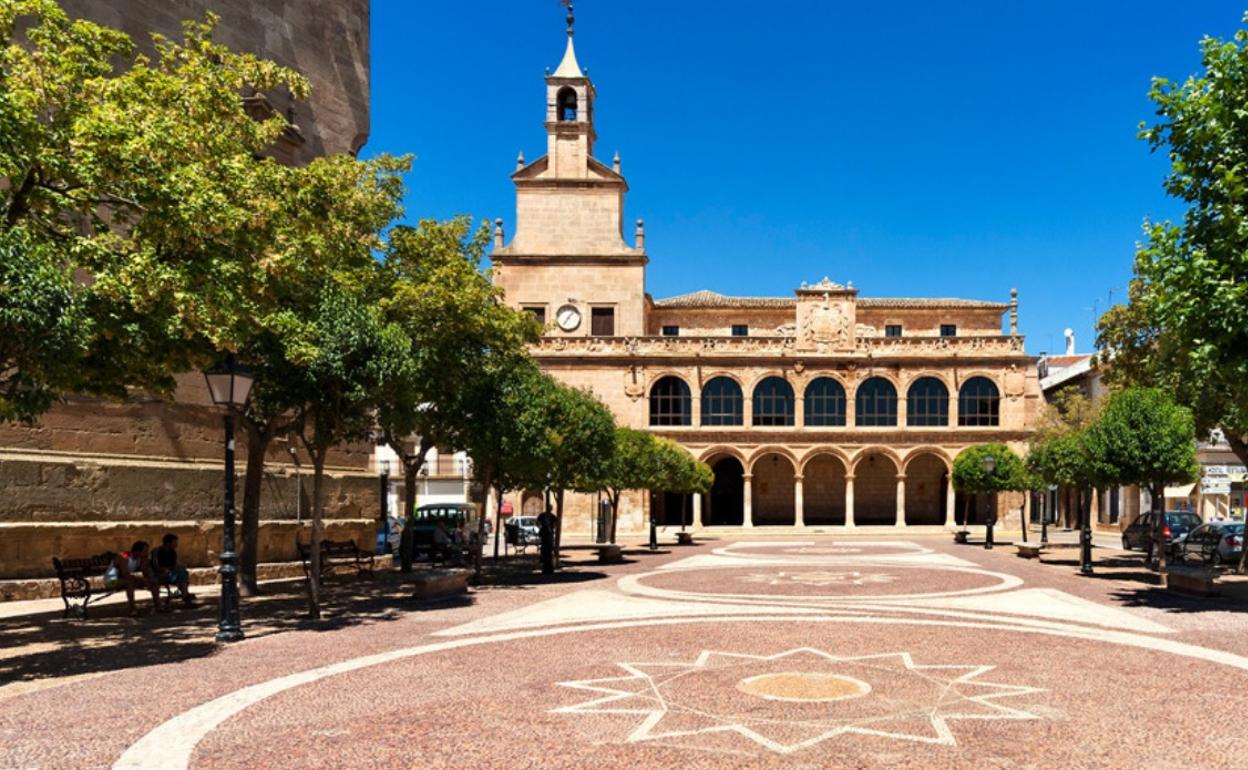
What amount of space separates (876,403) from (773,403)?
517 cm

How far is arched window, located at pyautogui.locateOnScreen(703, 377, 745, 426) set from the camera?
1825 inches

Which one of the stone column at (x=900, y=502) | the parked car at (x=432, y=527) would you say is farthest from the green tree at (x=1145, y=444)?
the stone column at (x=900, y=502)

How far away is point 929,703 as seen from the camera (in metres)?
7.53

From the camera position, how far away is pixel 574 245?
46.7m

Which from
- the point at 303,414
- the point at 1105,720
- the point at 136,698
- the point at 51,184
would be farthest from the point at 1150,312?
the point at 51,184

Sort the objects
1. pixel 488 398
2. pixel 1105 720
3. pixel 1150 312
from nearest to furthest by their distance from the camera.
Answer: pixel 1105 720 < pixel 1150 312 < pixel 488 398

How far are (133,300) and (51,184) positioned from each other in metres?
2.30

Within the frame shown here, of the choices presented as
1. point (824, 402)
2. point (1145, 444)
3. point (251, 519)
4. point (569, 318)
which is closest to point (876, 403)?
point (824, 402)

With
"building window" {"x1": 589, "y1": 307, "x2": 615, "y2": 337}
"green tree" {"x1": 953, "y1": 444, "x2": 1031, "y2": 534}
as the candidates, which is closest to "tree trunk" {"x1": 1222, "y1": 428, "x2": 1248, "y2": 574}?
"green tree" {"x1": 953, "y1": 444, "x2": 1031, "y2": 534}

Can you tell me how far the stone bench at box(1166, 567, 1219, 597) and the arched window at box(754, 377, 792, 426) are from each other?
99.0 ft

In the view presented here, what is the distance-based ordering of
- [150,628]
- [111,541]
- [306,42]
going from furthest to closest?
[306,42] → [111,541] → [150,628]

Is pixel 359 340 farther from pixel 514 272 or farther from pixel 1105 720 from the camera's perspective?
pixel 514 272

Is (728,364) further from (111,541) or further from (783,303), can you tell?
(111,541)

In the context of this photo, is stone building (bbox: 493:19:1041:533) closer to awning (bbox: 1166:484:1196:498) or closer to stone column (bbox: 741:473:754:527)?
stone column (bbox: 741:473:754:527)
